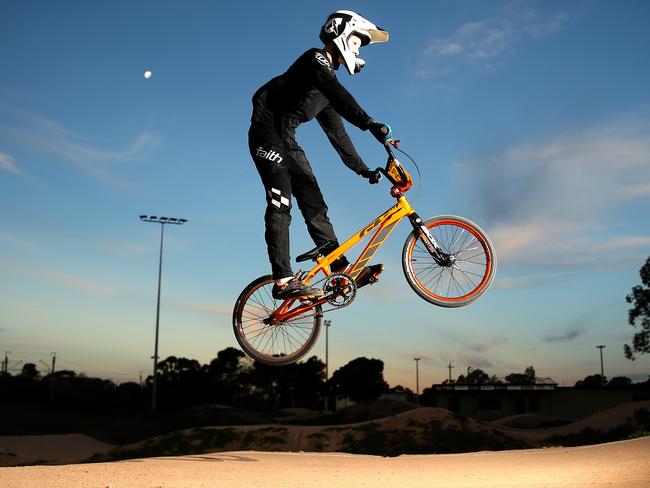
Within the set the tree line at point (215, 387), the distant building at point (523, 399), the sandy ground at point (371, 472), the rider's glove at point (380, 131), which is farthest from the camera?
the tree line at point (215, 387)

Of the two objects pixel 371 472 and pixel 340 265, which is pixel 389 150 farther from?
pixel 371 472

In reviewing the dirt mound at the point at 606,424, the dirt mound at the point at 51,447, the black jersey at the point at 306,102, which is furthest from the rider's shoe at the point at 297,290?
the dirt mound at the point at 51,447

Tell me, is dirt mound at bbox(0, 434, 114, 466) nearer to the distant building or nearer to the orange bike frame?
the orange bike frame

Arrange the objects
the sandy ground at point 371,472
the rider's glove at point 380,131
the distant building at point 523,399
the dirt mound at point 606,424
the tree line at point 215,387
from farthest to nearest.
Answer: the tree line at point 215,387 → the distant building at point 523,399 → the dirt mound at point 606,424 → the sandy ground at point 371,472 → the rider's glove at point 380,131

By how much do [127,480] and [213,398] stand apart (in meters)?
75.8

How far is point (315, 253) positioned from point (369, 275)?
90 centimetres

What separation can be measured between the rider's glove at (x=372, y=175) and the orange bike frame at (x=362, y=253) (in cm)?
43

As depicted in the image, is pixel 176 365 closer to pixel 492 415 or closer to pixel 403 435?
pixel 492 415

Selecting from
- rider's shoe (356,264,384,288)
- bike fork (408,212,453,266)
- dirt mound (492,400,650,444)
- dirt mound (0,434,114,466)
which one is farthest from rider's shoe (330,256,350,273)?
dirt mound (0,434,114,466)

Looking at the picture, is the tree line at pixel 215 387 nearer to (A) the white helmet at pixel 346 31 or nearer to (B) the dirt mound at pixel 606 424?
(B) the dirt mound at pixel 606 424

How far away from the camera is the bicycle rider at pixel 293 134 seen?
32.9 feet


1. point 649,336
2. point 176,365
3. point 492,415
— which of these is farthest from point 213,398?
point 649,336

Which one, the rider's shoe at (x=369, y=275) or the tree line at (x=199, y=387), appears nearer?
the rider's shoe at (x=369, y=275)

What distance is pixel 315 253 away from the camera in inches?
405
